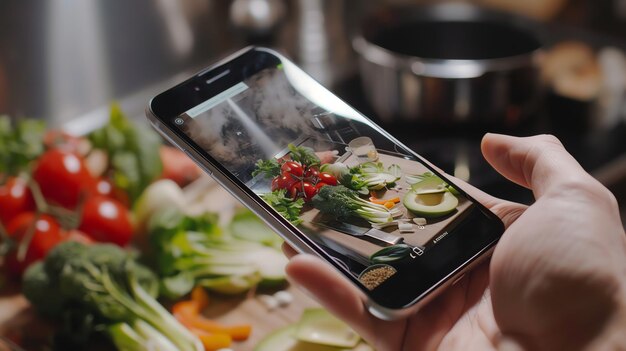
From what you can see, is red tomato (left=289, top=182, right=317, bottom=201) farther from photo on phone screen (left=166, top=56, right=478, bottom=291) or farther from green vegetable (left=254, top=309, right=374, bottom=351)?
green vegetable (left=254, top=309, right=374, bottom=351)

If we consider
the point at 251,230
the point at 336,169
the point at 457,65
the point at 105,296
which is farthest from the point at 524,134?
the point at 105,296

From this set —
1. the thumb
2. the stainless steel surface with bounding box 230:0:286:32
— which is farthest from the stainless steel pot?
the thumb

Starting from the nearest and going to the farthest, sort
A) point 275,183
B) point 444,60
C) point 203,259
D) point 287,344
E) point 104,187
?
point 275,183 → point 287,344 → point 203,259 → point 104,187 → point 444,60

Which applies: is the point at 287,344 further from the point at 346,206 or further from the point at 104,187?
the point at 104,187

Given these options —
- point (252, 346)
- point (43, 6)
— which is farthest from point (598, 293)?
point (43, 6)

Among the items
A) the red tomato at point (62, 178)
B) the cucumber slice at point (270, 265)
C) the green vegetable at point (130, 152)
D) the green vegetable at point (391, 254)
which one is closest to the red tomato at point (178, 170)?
the green vegetable at point (130, 152)

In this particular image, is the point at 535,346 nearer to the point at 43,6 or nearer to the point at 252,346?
the point at 252,346
